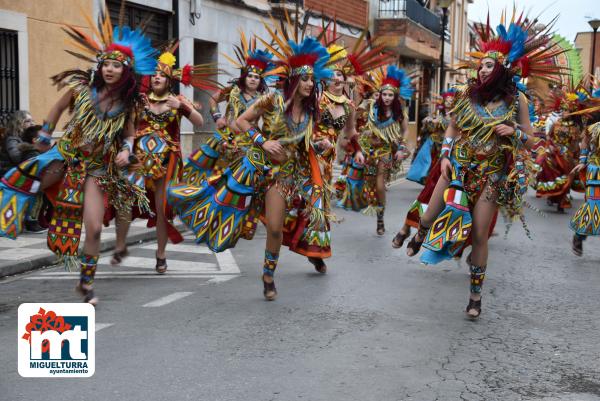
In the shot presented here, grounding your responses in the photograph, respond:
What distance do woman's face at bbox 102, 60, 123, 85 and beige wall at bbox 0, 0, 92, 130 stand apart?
7.42 metres

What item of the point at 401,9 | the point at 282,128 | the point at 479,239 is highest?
the point at 401,9

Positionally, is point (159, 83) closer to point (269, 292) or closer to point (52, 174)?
point (52, 174)

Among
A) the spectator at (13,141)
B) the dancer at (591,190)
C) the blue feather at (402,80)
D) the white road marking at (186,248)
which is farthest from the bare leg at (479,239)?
the spectator at (13,141)

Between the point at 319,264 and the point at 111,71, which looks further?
the point at 319,264

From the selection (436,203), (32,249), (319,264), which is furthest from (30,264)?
(436,203)

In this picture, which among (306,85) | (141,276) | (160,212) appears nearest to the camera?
(306,85)

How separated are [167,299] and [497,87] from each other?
3.18 meters

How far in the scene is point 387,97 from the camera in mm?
11047

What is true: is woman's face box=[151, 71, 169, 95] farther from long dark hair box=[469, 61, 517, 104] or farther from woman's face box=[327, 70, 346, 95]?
long dark hair box=[469, 61, 517, 104]

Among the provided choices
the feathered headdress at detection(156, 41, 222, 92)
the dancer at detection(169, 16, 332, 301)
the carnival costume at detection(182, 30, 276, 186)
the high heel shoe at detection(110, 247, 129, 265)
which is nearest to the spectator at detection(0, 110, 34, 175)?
the carnival costume at detection(182, 30, 276, 186)

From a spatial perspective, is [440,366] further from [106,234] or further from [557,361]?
[106,234]

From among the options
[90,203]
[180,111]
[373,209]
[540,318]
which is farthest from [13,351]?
[373,209]

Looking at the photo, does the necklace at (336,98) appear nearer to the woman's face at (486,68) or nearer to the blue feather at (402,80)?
the woman's face at (486,68)

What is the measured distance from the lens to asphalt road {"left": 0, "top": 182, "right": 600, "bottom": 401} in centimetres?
447
